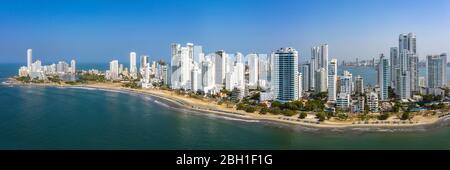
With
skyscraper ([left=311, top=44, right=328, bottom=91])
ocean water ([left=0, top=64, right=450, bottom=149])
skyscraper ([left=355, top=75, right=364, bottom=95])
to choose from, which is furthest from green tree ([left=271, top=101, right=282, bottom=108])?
skyscraper ([left=311, top=44, right=328, bottom=91])

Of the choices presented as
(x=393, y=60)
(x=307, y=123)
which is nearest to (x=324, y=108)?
(x=307, y=123)

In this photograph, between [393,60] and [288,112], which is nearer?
[288,112]

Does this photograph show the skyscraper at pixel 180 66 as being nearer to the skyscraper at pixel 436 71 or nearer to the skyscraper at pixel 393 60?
the skyscraper at pixel 393 60

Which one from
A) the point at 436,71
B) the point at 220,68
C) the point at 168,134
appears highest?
the point at 220,68

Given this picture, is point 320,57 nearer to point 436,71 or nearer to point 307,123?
point 436,71

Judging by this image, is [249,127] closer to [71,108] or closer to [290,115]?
[290,115]

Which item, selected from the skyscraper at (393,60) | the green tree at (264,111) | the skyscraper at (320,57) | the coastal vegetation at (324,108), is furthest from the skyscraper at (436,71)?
the green tree at (264,111)

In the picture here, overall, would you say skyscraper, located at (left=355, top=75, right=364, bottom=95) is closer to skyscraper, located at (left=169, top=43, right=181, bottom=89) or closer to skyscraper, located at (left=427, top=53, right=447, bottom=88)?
skyscraper, located at (left=427, top=53, right=447, bottom=88)
